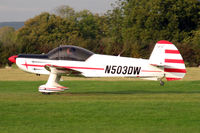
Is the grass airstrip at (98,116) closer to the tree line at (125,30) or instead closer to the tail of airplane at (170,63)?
the tail of airplane at (170,63)

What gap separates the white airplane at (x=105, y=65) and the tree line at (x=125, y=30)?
7580 mm

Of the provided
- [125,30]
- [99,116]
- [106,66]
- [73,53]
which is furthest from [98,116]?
[125,30]

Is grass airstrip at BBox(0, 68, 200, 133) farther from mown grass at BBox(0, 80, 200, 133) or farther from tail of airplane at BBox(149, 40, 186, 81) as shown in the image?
tail of airplane at BBox(149, 40, 186, 81)

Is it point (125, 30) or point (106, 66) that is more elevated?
point (125, 30)

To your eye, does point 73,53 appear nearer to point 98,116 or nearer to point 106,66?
point 106,66

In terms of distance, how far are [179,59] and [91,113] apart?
19.6 feet

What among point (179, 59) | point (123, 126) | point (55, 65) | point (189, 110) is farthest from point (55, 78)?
point (123, 126)

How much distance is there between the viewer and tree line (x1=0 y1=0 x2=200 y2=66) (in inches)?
1928

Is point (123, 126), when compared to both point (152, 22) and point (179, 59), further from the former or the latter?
point (152, 22)

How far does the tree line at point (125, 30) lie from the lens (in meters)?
49.0

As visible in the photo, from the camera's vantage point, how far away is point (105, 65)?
1725 centimetres

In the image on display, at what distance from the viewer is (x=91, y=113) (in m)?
12.4

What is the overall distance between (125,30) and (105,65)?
5488cm

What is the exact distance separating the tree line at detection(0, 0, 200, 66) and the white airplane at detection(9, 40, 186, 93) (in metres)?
7.58
